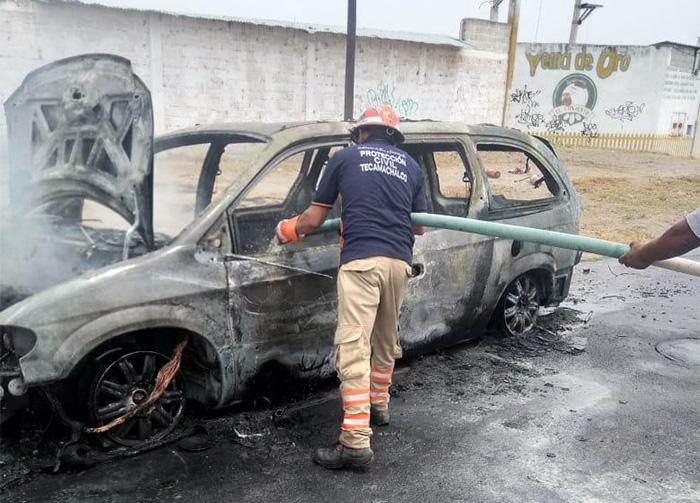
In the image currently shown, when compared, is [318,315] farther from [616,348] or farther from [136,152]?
[616,348]

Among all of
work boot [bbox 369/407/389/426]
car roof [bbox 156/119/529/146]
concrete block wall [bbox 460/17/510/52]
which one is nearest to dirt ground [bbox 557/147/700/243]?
concrete block wall [bbox 460/17/510/52]

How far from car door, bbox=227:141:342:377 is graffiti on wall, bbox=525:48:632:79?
1082 inches

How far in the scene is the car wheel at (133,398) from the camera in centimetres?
300

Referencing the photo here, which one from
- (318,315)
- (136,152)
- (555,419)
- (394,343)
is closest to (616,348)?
(555,419)

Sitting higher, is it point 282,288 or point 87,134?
point 87,134

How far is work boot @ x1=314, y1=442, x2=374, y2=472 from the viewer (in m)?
3.14

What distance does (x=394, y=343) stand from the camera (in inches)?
139

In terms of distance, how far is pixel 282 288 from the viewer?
3.40 metres

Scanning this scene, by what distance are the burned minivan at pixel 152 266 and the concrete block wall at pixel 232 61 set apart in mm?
7260

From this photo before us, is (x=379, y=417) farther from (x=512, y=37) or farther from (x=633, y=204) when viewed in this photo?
(x=512, y=37)

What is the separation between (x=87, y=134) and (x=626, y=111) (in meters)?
28.8

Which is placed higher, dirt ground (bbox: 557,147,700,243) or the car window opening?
the car window opening

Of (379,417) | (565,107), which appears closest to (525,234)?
(379,417)

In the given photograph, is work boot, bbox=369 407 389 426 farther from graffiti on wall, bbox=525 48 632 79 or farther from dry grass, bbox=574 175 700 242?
graffiti on wall, bbox=525 48 632 79
